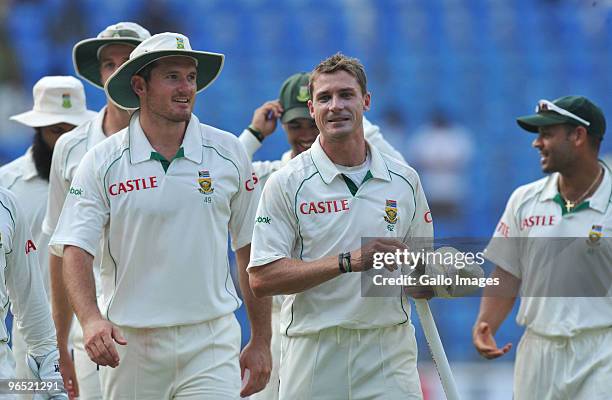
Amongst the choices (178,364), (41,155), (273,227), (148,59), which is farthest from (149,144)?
(41,155)

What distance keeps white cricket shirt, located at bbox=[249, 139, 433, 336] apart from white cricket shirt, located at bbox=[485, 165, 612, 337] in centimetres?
141

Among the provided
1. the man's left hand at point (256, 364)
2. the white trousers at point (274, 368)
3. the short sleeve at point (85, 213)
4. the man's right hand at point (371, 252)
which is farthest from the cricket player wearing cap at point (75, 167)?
the man's right hand at point (371, 252)

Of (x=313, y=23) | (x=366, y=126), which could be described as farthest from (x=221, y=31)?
(x=366, y=126)

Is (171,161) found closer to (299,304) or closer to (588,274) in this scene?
(299,304)

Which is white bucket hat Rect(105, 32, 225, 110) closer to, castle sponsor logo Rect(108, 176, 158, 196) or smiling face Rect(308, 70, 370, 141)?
castle sponsor logo Rect(108, 176, 158, 196)

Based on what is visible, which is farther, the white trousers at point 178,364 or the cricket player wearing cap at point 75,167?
the cricket player wearing cap at point 75,167

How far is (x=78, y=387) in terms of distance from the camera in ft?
21.0

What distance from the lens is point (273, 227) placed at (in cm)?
500

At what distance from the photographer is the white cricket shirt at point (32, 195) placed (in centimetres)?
689

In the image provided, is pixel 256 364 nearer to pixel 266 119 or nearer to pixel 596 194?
pixel 596 194

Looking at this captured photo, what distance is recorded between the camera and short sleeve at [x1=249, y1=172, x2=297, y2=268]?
16.3 ft

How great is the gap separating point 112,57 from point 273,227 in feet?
6.54

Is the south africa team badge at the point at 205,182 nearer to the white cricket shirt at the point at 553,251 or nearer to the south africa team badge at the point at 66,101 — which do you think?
the white cricket shirt at the point at 553,251

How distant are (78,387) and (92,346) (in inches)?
64.6
